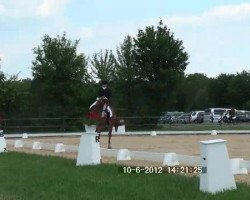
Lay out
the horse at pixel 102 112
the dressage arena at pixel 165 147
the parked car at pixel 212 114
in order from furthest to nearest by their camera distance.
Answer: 1. the parked car at pixel 212 114
2. the horse at pixel 102 112
3. the dressage arena at pixel 165 147

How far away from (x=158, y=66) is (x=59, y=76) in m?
7.74

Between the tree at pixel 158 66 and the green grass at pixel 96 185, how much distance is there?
32.4 meters

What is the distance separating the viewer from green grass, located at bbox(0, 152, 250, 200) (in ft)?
33.1

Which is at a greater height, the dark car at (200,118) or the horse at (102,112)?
the horse at (102,112)

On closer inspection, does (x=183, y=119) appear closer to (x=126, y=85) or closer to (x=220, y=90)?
(x=126, y=85)

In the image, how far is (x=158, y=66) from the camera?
47344 mm

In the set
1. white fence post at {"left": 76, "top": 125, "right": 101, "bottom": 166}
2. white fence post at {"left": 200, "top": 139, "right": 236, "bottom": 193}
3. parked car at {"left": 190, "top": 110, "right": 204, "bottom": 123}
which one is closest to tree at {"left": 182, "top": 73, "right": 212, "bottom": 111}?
parked car at {"left": 190, "top": 110, "right": 204, "bottom": 123}

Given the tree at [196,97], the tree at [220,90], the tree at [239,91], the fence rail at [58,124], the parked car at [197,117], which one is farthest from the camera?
the tree at [196,97]

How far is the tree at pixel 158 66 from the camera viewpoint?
1844 inches

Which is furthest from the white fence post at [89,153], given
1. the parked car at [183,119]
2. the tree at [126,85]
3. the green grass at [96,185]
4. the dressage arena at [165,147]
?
the parked car at [183,119]

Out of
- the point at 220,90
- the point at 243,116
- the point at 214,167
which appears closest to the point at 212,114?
the point at 243,116

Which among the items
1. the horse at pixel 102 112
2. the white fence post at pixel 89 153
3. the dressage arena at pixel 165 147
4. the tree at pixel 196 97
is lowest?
the dressage arena at pixel 165 147

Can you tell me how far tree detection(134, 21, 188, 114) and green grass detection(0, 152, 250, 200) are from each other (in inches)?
1276

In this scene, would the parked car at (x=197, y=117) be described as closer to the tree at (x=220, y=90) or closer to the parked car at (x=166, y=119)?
the parked car at (x=166, y=119)
